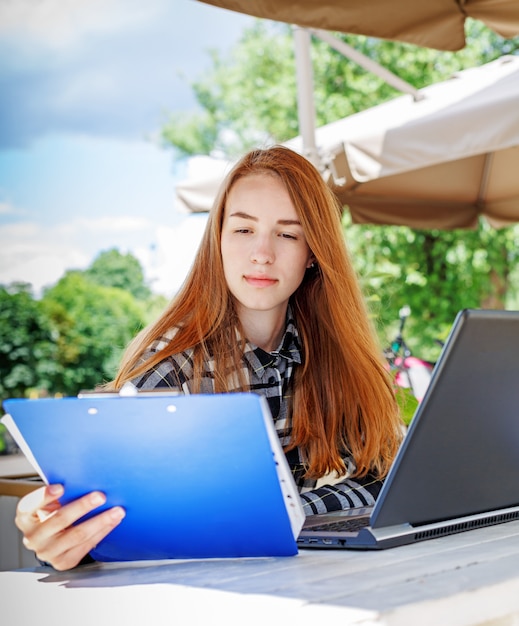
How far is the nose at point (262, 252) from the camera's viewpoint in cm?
187

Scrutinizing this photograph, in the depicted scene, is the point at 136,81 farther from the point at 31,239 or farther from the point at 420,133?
Result: the point at 420,133

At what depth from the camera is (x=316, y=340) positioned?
207cm

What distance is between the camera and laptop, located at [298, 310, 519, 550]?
45.0 inches

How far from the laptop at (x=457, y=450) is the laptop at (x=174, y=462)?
0.45ft

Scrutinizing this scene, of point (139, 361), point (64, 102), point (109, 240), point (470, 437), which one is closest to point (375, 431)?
point (139, 361)

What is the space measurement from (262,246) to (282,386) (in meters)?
0.32

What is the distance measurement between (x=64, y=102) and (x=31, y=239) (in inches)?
408

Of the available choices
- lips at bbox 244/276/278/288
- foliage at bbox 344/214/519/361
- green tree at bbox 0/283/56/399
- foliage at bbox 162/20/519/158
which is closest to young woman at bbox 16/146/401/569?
lips at bbox 244/276/278/288

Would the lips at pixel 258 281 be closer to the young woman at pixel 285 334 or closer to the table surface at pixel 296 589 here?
the young woman at pixel 285 334

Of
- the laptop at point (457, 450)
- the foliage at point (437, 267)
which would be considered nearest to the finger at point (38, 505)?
the laptop at point (457, 450)

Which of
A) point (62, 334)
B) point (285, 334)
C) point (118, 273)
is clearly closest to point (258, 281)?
point (285, 334)

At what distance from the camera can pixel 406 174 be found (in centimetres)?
456

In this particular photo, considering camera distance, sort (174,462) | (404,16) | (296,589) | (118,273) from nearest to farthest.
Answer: (296,589), (174,462), (404,16), (118,273)

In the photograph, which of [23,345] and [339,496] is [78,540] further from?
[23,345]
